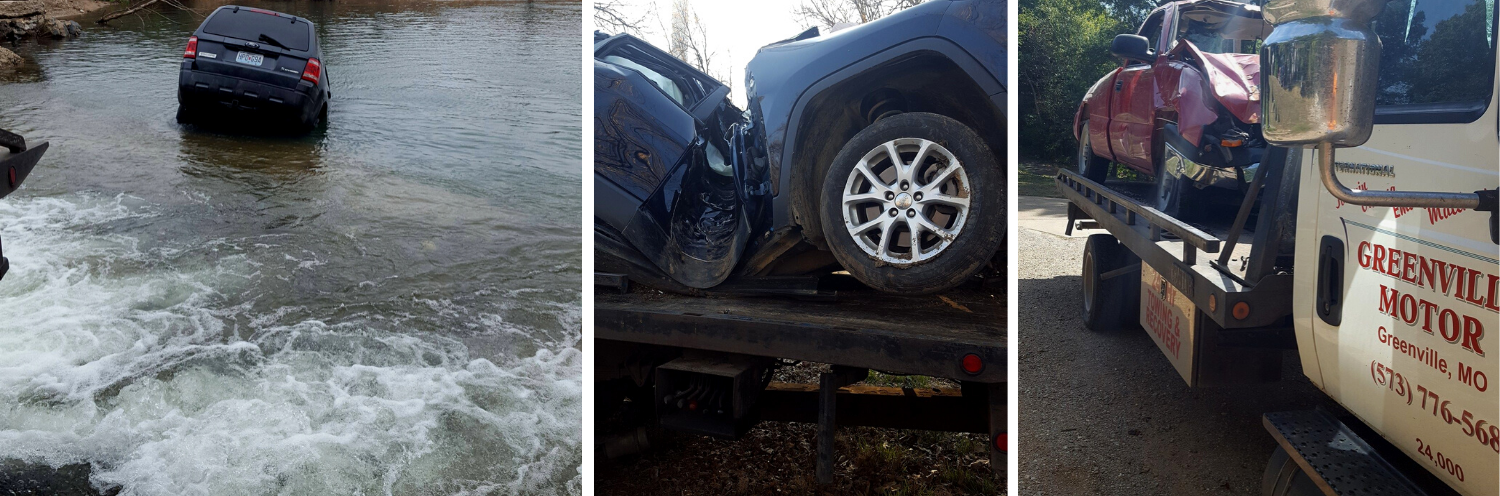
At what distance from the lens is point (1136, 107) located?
1.97 m

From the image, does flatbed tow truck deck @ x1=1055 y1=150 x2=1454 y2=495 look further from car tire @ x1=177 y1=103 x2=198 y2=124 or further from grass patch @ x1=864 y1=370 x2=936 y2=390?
car tire @ x1=177 y1=103 x2=198 y2=124

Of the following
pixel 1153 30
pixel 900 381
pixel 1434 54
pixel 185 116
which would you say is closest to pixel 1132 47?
pixel 1153 30

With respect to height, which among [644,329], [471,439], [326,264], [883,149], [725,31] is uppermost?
[725,31]

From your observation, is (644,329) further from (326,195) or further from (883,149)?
(326,195)

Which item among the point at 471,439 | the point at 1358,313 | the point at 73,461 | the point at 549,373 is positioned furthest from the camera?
the point at 549,373

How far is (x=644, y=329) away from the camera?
2.26 m

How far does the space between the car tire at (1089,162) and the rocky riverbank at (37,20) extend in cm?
868

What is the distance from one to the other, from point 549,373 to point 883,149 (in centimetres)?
283

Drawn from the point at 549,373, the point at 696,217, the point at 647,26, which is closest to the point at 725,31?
the point at 647,26

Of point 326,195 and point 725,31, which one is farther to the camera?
point 326,195

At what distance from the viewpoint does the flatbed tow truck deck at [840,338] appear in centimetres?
195

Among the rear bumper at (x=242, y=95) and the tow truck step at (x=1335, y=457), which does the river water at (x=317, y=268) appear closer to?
the rear bumper at (x=242, y=95)

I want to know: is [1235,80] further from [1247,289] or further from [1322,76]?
[1322,76]

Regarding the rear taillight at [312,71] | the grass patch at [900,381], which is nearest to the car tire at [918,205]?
the grass patch at [900,381]
